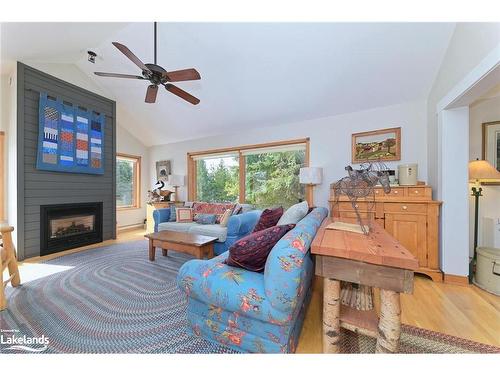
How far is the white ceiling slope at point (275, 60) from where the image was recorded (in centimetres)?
230

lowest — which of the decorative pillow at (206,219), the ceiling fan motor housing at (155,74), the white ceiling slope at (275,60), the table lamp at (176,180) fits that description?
the decorative pillow at (206,219)

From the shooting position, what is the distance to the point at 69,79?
3.56 metres

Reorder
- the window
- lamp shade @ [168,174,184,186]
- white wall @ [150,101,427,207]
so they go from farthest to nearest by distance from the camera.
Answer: the window < lamp shade @ [168,174,184,186] < white wall @ [150,101,427,207]

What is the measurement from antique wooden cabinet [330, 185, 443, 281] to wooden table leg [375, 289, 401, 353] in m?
1.39

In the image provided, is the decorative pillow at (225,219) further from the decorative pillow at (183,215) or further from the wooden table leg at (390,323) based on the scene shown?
the wooden table leg at (390,323)

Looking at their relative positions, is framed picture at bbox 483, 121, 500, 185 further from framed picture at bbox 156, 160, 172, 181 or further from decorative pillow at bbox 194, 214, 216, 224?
framed picture at bbox 156, 160, 172, 181

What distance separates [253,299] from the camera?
119 cm

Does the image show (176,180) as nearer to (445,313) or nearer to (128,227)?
(128,227)

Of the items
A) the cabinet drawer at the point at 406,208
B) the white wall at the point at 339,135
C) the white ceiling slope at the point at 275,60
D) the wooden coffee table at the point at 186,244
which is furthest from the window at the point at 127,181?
the cabinet drawer at the point at 406,208

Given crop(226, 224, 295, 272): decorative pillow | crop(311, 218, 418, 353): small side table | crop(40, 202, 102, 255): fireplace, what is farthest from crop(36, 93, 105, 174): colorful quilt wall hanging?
crop(311, 218, 418, 353): small side table

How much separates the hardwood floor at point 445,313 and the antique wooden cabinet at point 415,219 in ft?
0.89

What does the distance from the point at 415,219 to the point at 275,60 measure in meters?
2.68

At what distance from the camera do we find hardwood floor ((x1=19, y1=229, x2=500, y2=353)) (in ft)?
4.80

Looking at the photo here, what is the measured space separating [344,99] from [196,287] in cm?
322
